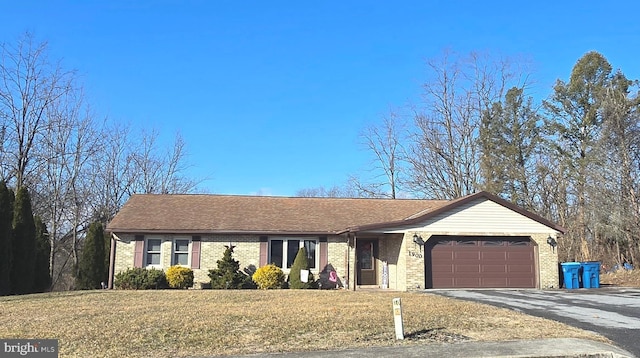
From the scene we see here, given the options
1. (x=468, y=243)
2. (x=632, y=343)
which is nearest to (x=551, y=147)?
(x=468, y=243)

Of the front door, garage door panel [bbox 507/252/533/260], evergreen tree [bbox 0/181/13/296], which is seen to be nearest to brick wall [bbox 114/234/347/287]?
the front door

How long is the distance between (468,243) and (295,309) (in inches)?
395

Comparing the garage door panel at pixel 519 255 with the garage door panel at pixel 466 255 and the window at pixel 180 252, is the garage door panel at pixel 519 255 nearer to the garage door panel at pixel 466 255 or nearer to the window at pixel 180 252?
the garage door panel at pixel 466 255

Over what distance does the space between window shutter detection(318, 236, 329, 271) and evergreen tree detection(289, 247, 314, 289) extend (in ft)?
3.05

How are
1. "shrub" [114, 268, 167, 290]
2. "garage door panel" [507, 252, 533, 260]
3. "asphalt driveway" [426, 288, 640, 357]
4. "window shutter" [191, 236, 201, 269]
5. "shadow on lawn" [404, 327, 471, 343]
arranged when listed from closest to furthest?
"shadow on lawn" [404, 327, 471, 343]
"asphalt driveway" [426, 288, 640, 357]
"shrub" [114, 268, 167, 290]
"garage door panel" [507, 252, 533, 260]
"window shutter" [191, 236, 201, 269]

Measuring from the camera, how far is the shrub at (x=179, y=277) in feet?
63.7

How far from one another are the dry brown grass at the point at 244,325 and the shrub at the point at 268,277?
5517 mm

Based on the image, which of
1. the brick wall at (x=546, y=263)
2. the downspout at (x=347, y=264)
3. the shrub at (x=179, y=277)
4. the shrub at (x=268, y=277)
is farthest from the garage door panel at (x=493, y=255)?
the shrub at (x=179, y=277)

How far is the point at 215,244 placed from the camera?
20781 mm

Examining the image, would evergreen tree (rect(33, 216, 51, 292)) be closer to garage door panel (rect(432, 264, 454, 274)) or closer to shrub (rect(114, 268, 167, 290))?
shrub (rect(114, 268, 167, 290))

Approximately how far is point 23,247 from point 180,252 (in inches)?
247

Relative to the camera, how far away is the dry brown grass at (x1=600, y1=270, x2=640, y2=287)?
22.1 m

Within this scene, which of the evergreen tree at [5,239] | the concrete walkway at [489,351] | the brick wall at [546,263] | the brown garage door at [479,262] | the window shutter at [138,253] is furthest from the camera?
the window shutter at [138,253]

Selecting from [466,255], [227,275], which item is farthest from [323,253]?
[466,255]
